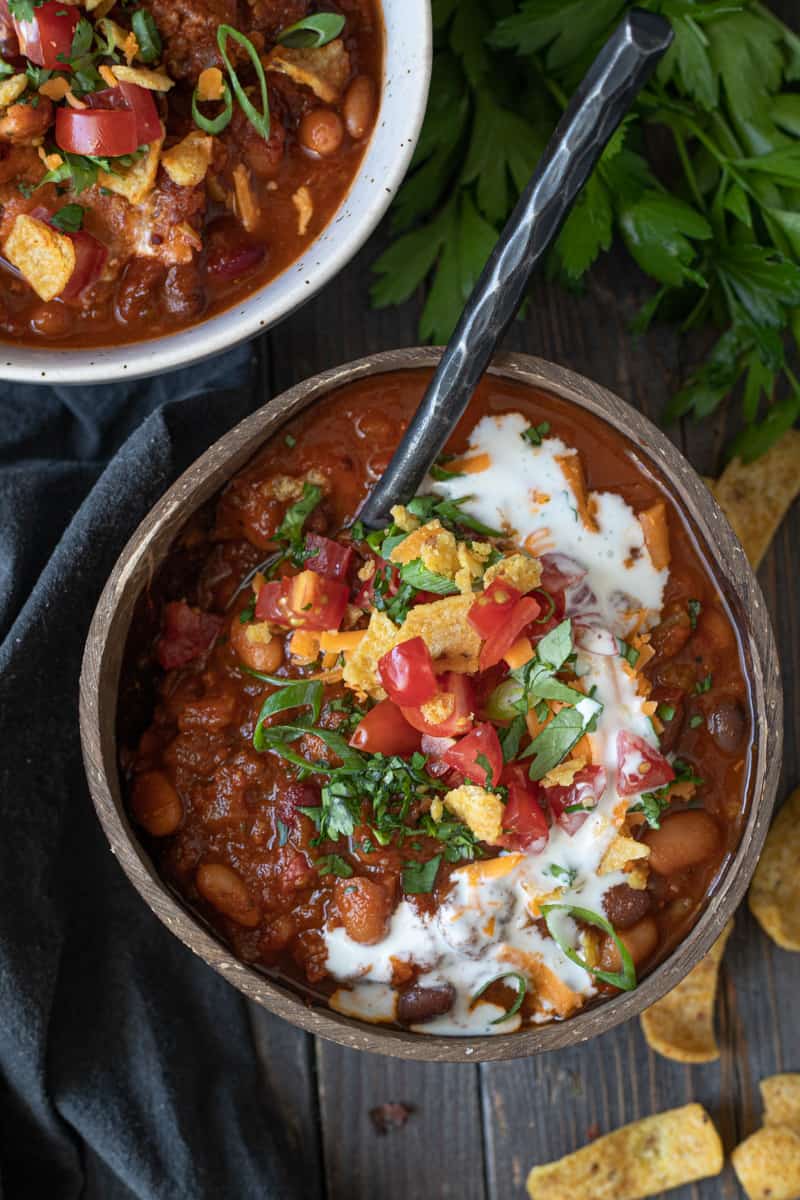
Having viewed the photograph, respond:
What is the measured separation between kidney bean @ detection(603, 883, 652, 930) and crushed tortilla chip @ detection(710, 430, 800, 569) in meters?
0.97

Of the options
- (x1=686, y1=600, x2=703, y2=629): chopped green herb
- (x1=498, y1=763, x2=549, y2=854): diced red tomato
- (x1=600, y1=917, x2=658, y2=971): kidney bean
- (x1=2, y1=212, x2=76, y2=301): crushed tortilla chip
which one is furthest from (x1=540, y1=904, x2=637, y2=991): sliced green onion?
(x1=2, y1=212, x2=76, y2=301): crushed tortilla chip

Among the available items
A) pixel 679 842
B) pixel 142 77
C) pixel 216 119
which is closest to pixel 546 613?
pixel 679 842

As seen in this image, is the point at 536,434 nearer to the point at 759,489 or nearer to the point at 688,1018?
the point at 759,489

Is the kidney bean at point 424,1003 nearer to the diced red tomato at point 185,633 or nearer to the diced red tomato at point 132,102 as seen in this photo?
the diced red tomato at point 185,633

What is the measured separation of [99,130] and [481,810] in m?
1.47

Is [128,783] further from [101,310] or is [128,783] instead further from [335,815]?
[101,310]

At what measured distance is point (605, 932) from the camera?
2.61m

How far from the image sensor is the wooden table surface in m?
3.17

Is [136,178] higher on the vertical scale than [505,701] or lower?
higher

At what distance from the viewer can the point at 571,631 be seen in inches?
95.5

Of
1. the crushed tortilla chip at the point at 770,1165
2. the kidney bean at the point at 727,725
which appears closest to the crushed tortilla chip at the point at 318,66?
the kidney bean at the point at 727,725

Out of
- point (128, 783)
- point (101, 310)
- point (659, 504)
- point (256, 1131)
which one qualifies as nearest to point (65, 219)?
point (101, 310)

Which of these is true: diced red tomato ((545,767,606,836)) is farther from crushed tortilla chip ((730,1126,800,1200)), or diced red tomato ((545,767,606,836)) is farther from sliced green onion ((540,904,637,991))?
crushed tortilla chip ((730,1126,800,1200))

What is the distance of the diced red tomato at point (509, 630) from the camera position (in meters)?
2.38
